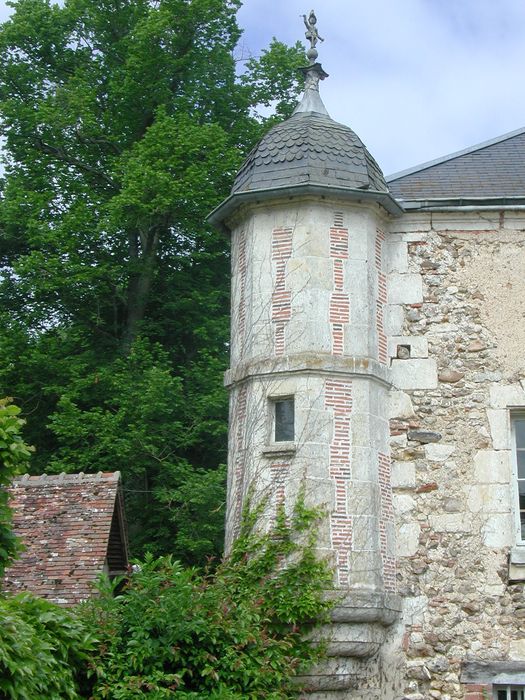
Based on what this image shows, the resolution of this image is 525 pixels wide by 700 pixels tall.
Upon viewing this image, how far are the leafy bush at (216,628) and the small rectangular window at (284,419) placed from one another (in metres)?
0.86

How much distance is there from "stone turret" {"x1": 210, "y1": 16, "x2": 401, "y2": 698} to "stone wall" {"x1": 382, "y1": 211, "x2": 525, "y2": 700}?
229 mm

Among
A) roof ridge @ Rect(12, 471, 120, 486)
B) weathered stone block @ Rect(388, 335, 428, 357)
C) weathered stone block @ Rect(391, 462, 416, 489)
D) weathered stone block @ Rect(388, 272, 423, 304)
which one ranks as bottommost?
weathered stone block @ Rect(391, 462, 416, 489)

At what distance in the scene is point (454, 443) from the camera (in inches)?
454

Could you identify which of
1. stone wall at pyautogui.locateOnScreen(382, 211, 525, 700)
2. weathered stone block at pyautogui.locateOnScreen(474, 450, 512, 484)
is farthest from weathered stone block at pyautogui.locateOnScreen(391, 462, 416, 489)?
weathered stone block at pyautogui.locateOnScreen(474, 450, 512, 484)

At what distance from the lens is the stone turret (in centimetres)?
1082

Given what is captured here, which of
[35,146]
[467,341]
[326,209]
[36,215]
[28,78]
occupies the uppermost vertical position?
[28,78]

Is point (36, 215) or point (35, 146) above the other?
point (35, 146)

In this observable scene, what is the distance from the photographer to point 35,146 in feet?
64.5

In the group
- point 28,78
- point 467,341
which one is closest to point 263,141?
point 467,341

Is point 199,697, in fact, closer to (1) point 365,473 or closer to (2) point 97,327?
(1) point 365,473

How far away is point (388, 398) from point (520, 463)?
149 cm

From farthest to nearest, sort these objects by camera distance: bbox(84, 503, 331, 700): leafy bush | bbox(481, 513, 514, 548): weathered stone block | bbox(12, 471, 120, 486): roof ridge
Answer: bbox(12, 471, 120, 486): roof ridge
bbox(481, 513, 514, 548): weathered stone block
bbox(84, 503, 331, 700): leafy bush

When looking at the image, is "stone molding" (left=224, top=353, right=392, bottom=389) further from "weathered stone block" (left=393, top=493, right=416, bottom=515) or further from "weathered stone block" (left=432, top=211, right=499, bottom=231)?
"weathered stone block" (left=432, top=211, right=499, bottom=231)

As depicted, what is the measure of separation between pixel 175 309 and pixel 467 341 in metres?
7.87
